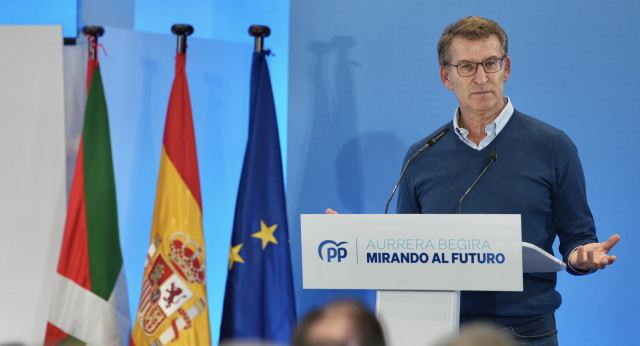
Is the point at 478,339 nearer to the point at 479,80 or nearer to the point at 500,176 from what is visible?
the point at 500,176

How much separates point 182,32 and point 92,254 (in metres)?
1.15

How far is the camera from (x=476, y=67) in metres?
2.80

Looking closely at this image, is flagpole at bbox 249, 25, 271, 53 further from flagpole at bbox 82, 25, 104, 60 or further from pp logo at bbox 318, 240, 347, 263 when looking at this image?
pp logo at bbox 318, 240, 347, 263

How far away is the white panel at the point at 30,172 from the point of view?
385 cm

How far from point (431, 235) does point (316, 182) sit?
6.26ft

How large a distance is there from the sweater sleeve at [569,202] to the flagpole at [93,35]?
2.29 m

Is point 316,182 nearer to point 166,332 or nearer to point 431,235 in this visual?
point 166,332

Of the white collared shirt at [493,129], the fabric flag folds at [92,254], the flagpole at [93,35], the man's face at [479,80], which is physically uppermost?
the flagpole at [93,35]

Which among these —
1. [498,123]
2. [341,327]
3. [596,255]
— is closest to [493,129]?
[498,123]

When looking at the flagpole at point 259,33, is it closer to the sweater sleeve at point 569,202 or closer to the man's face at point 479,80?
the man's face at point 479,80

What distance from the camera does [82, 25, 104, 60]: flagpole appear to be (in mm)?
3787

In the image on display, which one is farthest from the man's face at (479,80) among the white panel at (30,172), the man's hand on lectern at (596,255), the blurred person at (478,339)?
the white panel at (30,172)

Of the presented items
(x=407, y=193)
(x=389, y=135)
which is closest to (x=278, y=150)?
(x=389, y=135)

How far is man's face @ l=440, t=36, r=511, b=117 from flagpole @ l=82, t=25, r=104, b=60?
6.09 feet
